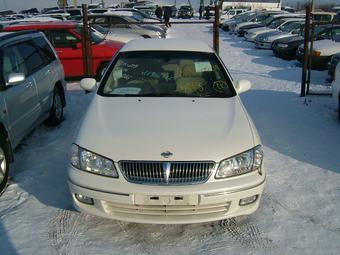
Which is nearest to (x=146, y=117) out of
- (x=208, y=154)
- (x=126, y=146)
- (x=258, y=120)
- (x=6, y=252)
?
(x=126, y=146)

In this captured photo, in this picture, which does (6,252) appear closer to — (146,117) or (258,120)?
(146,117)

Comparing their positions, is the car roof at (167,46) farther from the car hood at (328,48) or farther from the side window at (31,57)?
the car hood at (328,48)

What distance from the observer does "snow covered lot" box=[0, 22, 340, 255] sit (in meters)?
3.47

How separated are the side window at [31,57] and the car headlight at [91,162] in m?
2.73

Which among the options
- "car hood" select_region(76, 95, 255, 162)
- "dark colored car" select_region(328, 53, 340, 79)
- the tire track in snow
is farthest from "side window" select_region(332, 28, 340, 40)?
the tire track in snow

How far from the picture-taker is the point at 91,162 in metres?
3.47

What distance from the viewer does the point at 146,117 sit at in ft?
12.9

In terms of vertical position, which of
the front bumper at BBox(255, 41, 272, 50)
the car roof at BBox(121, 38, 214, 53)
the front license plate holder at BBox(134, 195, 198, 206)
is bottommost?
the front bumper at BBox(255, 41, 272, 50)

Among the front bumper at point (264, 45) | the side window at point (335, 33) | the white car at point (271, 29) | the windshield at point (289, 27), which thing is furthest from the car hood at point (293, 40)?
the white car at point (271, 29)

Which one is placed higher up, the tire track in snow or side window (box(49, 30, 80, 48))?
side window (box(49, 30, 80, 48))

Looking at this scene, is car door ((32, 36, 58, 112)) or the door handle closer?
the door handle

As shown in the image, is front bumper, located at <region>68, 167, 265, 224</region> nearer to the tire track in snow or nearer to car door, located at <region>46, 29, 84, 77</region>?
the tire track in snow

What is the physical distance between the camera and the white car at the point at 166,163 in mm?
3311

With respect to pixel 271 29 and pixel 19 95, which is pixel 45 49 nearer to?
pixel 19 95
